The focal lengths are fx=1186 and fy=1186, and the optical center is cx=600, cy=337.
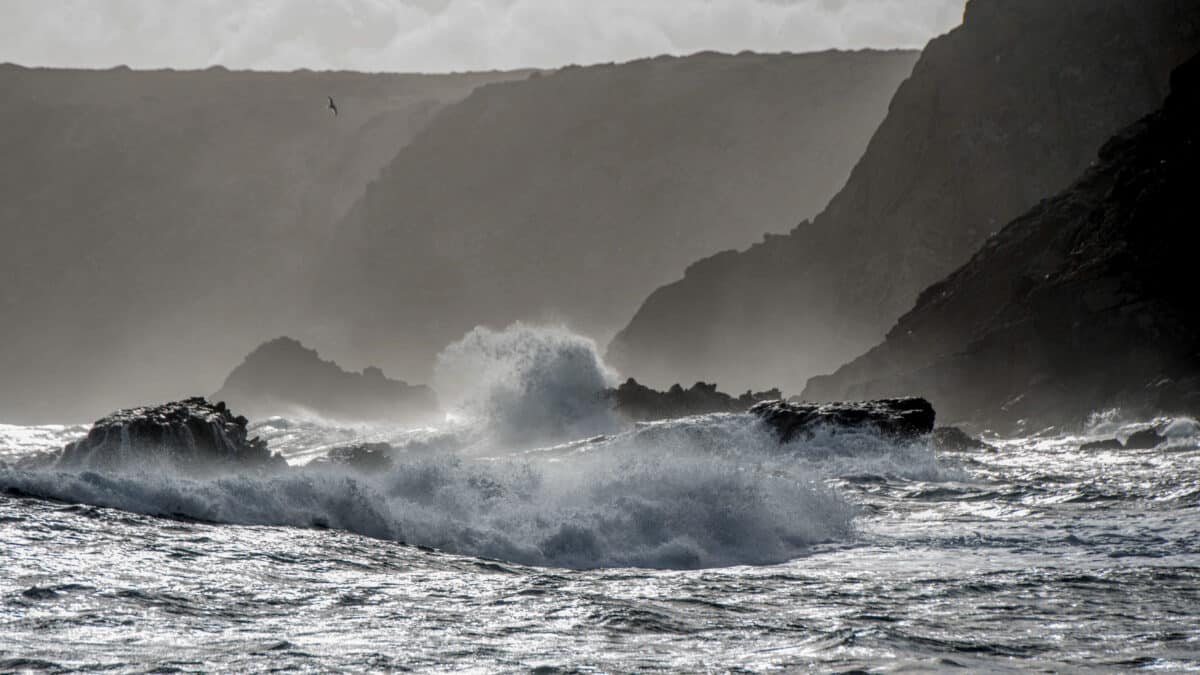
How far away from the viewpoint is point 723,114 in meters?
95.1

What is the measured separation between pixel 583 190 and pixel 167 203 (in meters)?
42.9

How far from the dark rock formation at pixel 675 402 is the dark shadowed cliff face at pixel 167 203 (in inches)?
2519

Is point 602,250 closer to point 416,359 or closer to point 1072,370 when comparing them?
point 416,359

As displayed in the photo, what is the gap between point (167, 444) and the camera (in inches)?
692

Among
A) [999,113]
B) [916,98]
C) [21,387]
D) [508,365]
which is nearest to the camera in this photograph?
[508,365]

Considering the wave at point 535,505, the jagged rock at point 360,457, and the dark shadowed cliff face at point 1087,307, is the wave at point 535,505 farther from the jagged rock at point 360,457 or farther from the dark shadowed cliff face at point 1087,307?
the dark shadowed cliff face at point 1087,307

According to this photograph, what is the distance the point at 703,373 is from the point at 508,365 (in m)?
20.7

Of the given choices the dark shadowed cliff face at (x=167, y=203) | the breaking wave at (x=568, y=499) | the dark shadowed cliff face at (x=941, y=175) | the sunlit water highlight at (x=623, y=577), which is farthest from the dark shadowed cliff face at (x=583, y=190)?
the sunlit water highlight at (x=623, y=577)

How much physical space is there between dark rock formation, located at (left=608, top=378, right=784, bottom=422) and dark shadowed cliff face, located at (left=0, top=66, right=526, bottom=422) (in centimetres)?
6398

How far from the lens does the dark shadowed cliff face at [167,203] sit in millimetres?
95500

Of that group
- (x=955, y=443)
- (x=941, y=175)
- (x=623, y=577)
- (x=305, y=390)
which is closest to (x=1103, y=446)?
(x=955, y=443)

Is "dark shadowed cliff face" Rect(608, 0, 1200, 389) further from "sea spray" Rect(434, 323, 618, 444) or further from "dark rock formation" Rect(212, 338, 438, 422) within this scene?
"sea spray" Rect(434, 323, 618, 444)

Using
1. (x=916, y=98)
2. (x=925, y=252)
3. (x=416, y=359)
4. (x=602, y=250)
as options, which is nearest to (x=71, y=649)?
(x=925, y=252)

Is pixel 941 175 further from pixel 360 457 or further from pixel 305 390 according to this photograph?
pixel 360 457
